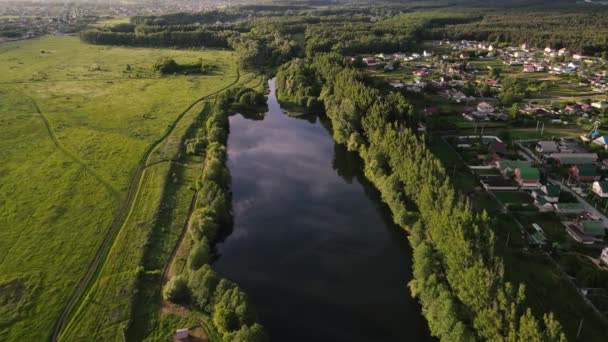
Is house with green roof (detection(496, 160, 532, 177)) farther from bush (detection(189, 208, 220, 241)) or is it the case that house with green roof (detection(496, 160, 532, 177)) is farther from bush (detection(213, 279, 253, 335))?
bush (detection(213, 279, 253, 335))

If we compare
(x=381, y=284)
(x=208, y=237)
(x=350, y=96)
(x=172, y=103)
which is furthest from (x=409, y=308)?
(x=172, y=103)

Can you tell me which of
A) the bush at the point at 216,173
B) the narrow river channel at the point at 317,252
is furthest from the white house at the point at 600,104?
the bush at the point at 216,173

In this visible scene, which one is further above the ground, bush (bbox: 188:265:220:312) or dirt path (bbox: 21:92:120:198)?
dirt path (bbox: 21:92:120:198)

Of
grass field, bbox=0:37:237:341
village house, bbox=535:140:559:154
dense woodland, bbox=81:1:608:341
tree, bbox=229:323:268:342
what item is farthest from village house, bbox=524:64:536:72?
tree, bbox=229:323:268:342

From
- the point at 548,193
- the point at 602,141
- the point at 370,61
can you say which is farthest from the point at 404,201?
the point at 370,61

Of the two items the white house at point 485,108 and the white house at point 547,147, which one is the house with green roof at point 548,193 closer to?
the white house at point 547,147

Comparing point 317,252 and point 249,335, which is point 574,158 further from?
point 249,335

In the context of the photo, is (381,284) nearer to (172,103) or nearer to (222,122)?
(222,122)
